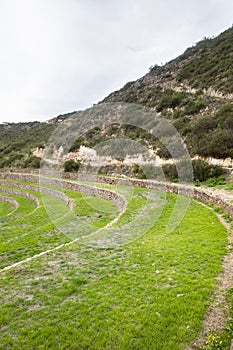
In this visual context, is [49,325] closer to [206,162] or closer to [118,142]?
[206,162]

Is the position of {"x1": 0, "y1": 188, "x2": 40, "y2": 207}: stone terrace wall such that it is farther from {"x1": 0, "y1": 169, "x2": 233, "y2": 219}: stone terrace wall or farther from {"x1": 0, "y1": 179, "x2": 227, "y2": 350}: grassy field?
{"x1": 0, "y1": 179, "x2": 227, "y2": 350}: grassy field

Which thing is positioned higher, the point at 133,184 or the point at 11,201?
the point at 133,184

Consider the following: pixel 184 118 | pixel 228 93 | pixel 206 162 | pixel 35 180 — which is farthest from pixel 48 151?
pixel 206 162

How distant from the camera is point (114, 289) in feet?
23.6

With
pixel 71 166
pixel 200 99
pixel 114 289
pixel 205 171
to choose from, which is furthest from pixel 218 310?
pixel 200 99

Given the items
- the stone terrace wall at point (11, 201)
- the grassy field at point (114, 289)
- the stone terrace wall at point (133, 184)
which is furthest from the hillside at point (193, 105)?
the stone terrace wall at point (11, 201)

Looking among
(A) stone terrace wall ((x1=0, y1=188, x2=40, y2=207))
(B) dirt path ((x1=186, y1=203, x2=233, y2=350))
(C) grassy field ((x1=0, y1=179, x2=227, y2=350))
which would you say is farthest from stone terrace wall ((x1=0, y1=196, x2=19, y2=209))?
(B) dirt path ((x1=186, y1=203, x2=233, y2=350))

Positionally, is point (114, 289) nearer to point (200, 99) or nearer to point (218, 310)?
point (218, 310)

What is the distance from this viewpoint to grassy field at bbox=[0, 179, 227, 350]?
17.7ft

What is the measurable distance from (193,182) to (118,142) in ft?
61.9

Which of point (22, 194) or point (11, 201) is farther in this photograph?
point (22, 194)

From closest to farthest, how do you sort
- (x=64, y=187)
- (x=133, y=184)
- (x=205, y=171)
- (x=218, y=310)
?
1. (x=218, y=310)
2. (x=205, y=171)
3. (x=133, y=184)
4. (x=64, y=187)

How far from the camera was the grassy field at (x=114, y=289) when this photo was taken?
5.39 meters

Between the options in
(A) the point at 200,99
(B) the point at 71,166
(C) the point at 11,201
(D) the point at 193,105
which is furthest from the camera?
(B) the point at 71,166
